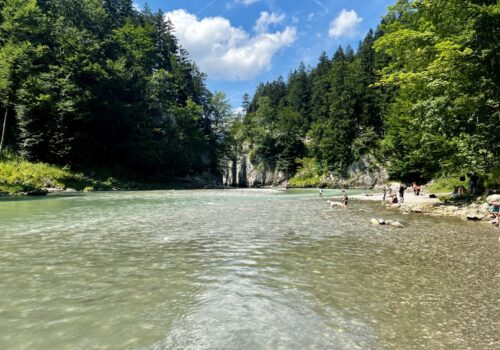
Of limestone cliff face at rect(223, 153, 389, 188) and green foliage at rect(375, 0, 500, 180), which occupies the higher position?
green foliage at rect(375, 0, 500, 180)

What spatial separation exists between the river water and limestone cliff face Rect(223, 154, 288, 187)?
Answer: 92.0m

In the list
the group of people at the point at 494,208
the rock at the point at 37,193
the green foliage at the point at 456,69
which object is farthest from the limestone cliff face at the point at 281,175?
the rock at the point at 37,193

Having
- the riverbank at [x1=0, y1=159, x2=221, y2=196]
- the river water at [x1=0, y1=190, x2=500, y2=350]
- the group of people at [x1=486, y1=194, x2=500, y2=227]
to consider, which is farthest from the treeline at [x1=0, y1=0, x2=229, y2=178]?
the group of people at [x1=486, y1=194, x2=500, y2=227]

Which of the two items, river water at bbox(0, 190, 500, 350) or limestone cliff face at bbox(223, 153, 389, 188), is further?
limestone cliff face at bbox(223, 153, 389, 188)

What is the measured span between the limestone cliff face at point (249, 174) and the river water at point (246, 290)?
302 feet

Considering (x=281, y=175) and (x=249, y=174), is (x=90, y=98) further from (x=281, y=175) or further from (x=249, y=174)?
(x=249, y=174)

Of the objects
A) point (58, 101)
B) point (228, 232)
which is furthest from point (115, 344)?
point (58, 101)

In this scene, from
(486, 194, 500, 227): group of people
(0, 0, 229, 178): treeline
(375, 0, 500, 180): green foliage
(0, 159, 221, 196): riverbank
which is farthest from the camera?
(0, 0, 229, 178): treeline

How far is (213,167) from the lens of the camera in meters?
102

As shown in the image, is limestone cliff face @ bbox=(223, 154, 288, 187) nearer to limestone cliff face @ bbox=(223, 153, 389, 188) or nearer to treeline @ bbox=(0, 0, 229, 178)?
limestone cliff face @ bbox=(223, 153, 389, 188)

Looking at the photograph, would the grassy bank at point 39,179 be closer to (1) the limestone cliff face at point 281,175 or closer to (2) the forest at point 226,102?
(2) the forest at point 226,102

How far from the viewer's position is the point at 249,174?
11488 cm

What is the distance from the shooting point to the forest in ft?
78.8

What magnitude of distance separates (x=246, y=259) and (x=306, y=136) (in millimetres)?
106428
